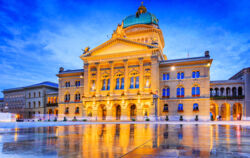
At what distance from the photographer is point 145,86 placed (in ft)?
178

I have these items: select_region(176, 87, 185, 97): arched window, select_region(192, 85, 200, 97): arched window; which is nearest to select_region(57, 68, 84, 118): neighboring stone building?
select_region(176, 87, 185, 97): arched window

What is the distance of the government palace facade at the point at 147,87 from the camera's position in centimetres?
5094

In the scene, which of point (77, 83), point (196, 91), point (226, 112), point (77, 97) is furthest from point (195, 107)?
point (77, 83)

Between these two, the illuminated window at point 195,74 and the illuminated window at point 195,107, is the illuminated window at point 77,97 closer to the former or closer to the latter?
the illuminated window at point 195,107

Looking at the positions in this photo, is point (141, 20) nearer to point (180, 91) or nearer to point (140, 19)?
point (140, 19)

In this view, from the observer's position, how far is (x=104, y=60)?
2283 inches

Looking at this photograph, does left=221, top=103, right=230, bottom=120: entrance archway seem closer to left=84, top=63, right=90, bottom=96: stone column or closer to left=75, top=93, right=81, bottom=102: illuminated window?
left=84, top=63, right=90, bottom=96: stone column

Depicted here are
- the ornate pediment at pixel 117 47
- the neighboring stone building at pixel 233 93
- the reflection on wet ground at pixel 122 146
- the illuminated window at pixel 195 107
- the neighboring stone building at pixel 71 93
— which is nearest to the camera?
the reflection on wet ground at pixel 122 146

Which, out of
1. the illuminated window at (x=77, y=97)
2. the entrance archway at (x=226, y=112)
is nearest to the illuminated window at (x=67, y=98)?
the illuminated window at (x=77, y=97)

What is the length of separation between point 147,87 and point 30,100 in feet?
162

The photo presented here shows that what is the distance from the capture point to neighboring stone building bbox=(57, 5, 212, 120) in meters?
50.8

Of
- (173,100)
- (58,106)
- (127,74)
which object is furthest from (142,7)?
(58,106)

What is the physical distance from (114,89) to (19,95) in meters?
47.9

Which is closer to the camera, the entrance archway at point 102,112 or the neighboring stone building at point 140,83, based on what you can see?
the neighboring stone building at point 140,83
